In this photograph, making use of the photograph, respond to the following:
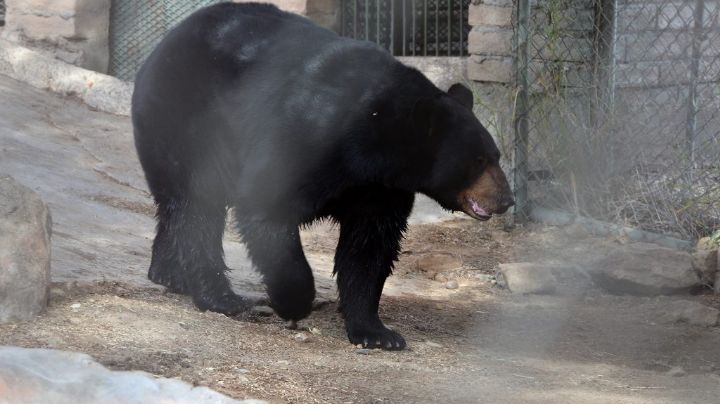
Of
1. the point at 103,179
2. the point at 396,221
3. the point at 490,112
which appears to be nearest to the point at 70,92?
the point at 103,179

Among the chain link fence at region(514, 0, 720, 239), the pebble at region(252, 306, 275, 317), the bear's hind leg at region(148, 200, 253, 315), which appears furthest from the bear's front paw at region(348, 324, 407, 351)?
the chain link fence at region(514, 0, 720, 239)

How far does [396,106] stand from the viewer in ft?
13.9

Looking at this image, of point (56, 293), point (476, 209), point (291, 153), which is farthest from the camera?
point (476, 209)

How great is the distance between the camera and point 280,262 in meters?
4.36

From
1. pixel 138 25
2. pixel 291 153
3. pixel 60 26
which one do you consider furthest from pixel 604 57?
pixel 60 26

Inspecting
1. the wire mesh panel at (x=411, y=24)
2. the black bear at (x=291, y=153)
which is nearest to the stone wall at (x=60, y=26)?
the wire mesh panel at (x=411, y=24)

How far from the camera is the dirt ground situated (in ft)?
11.6

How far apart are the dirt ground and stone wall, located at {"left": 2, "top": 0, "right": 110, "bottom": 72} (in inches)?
81.9

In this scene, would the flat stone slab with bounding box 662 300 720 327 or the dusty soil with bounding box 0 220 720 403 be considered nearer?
the dusty soil with bounding box 0 220 720 403

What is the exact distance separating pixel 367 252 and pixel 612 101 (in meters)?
3.09

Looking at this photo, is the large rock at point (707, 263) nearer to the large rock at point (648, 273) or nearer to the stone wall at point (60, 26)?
the large rock at point (648, 273)

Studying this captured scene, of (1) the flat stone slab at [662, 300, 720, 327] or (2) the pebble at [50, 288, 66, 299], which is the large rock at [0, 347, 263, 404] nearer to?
(2) the pebble at [50, 288, 66, 299]

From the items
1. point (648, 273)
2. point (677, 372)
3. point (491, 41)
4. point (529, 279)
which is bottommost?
point (529, 279)

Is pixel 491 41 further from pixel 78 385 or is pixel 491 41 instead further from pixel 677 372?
pixel 78 385
